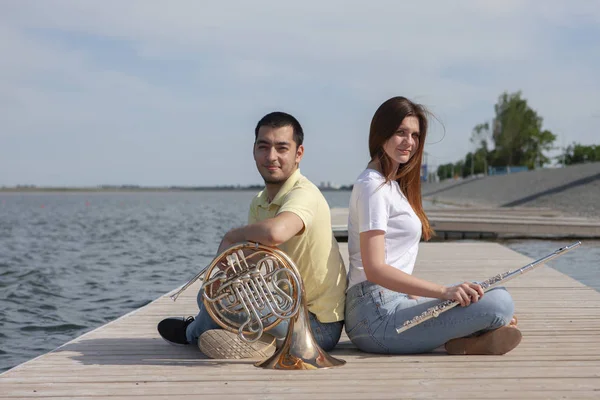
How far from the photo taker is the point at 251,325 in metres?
3.69

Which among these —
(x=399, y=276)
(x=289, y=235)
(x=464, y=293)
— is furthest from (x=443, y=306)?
(x=289, y=235)

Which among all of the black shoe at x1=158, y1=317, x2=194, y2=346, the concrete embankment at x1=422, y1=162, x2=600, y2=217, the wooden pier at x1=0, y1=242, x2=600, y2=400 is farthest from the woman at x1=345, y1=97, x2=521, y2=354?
the concrete embankment at x1=422, y1=162, x2=600, y2=217

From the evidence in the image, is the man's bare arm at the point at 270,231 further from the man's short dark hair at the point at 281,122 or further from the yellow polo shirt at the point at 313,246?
the man's short dark hair at the point at 281,122

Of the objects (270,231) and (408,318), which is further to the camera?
(408,318)

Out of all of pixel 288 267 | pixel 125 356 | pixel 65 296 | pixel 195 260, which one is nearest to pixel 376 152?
pixel 288 267

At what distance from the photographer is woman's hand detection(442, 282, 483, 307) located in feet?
11.9

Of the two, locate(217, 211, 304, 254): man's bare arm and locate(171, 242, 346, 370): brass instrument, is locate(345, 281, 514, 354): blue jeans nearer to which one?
locate(171, 242, 346, 370): brass instrument

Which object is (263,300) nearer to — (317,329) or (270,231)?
(270,231)

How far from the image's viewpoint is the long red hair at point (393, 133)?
3.73 meters

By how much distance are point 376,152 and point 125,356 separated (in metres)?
1.73

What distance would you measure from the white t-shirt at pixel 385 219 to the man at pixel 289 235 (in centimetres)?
12

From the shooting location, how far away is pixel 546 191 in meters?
40.6

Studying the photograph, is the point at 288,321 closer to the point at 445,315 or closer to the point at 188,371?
the point at 188,371

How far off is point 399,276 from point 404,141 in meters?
0.67
